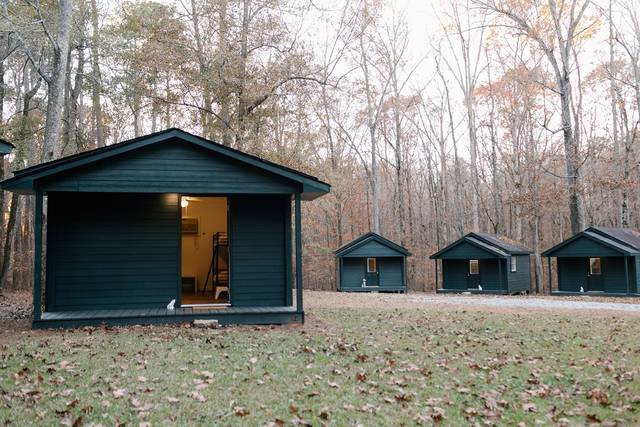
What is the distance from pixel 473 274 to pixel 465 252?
1119 millimetres

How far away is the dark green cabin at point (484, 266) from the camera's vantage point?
2355cm

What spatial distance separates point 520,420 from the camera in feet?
16.4

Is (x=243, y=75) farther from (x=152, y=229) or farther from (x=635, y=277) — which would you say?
(x=635, y=277)

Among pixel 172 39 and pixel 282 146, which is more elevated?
pixel 172 39

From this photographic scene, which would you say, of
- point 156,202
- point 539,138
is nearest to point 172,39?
point 156,202

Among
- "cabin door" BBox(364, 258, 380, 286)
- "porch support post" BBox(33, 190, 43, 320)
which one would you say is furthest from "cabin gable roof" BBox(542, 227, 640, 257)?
"porch support post" BBox(33, 190, 43, 320)

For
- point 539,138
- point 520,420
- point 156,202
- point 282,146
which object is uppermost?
point 539,138

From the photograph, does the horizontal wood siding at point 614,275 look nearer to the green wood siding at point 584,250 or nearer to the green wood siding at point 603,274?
the green wood siding at point 603,274

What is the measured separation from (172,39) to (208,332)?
42.9ft

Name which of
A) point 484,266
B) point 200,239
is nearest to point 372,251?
point 484,266

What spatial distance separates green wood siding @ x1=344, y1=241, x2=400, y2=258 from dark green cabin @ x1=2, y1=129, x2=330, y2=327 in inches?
537

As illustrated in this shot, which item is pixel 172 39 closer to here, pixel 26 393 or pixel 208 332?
pixel 208 332

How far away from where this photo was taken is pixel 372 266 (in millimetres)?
25188

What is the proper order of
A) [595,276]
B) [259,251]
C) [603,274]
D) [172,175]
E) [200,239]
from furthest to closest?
[595,276] < [603,274] < [200,239] < [259,251] < [172,175]
